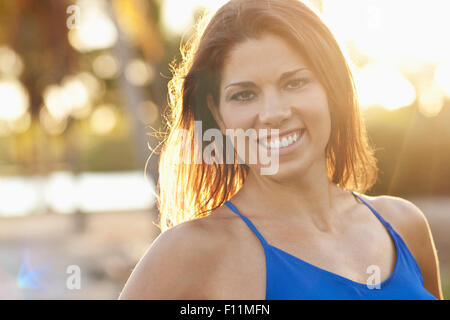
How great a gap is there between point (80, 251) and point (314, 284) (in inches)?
457

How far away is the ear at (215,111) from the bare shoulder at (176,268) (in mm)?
500

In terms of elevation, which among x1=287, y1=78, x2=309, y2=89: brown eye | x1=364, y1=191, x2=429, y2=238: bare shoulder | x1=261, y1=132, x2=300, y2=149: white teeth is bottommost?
x1=364, y1=191, x2=429, y2=238: bare shoulder

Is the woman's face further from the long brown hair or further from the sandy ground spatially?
the sandy ground

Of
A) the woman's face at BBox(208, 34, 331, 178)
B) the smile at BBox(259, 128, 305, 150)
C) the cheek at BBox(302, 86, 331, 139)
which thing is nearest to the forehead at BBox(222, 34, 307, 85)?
the woman's face at BBox(208, 34, 331, 178)

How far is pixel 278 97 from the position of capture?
6.82 ft

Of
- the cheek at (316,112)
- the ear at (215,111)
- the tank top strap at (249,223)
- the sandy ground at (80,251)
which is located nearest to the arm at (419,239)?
the cheek at (316,112)

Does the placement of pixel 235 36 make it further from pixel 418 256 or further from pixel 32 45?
pixel 32 45

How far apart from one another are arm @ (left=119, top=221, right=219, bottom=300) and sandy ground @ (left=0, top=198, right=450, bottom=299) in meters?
6.00

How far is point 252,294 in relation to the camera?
6.32 feet

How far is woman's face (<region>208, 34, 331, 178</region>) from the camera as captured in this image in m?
2.08

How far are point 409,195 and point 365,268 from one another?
14.4 metres

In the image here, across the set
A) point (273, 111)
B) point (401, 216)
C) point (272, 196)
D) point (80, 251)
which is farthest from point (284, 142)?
point (80, 251)
